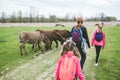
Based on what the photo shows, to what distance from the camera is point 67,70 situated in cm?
548

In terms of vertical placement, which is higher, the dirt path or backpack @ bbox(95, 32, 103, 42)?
backpack @ bbox(95, 32, 103, 42)

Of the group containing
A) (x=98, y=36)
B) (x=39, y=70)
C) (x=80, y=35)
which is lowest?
(x=39, y=70)

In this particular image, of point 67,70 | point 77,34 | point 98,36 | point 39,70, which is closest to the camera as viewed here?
point 67,70

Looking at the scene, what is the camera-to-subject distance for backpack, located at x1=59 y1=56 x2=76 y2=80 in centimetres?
548

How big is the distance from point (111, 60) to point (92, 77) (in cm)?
447

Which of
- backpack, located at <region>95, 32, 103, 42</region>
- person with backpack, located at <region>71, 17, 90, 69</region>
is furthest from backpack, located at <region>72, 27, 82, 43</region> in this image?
backpack, located at <region>95, 32, 103, 42</region>

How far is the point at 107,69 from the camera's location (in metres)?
12.6

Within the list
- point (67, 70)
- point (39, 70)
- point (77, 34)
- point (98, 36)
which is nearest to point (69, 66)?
point (67, 70)

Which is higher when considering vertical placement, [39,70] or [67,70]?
[67,70]

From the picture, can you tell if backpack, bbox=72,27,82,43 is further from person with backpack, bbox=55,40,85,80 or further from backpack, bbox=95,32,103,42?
person with backpack, bbox=55,40,85,80

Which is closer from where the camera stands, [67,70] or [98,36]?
[67,70]

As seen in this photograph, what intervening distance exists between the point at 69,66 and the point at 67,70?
0.09 m

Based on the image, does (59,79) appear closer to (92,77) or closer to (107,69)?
(92,77)

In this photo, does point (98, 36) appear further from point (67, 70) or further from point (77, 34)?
point (67, 70)
